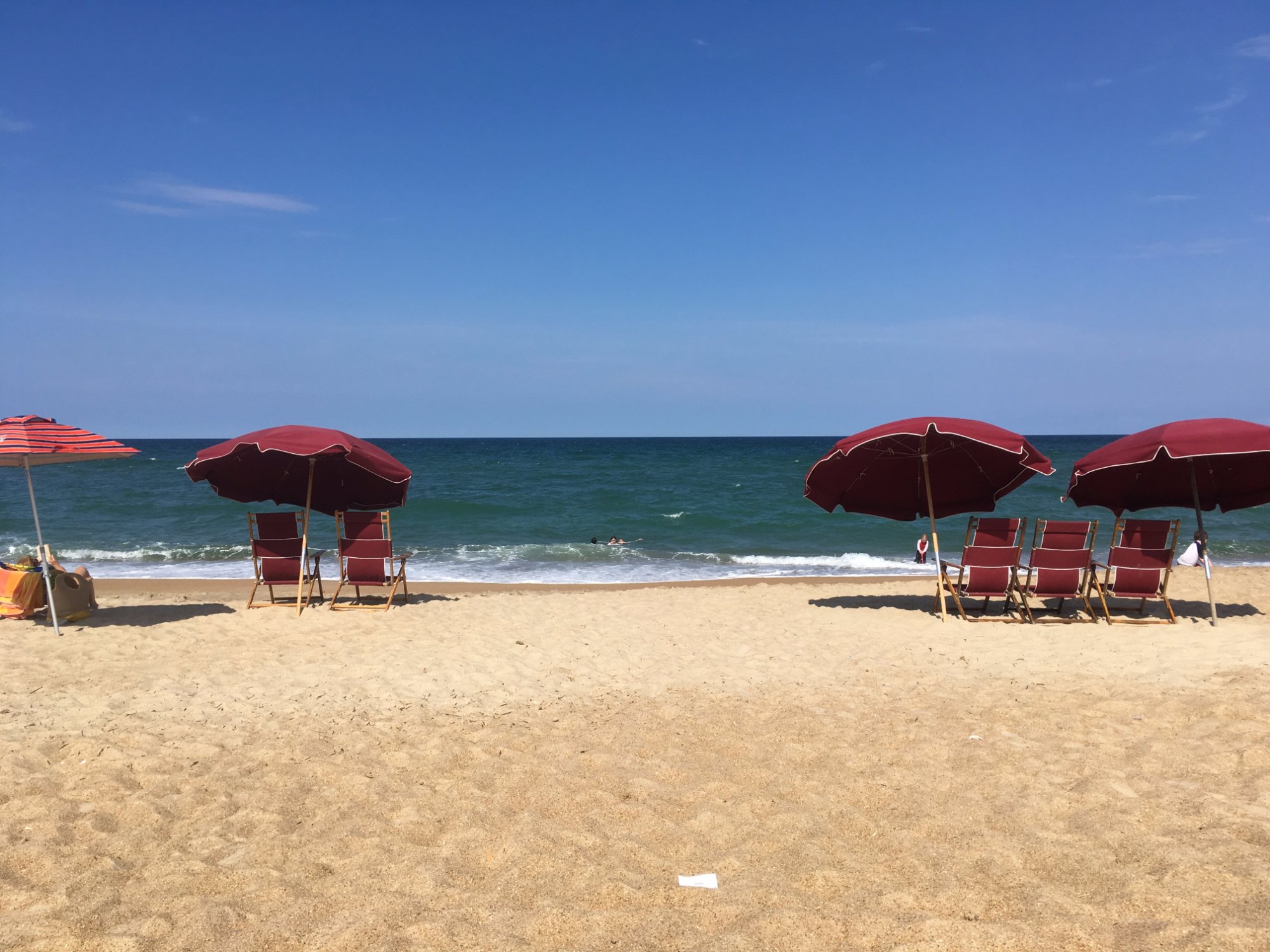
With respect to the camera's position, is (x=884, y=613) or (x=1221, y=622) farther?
(x=884, y=613)

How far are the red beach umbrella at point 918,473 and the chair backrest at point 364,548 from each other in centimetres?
488

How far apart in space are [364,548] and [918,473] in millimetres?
6404

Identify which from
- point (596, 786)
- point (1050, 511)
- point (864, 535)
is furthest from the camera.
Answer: point (1050, 511)

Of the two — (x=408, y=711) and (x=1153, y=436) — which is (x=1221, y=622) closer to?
(x=1153, y=436)

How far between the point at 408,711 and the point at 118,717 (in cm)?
174

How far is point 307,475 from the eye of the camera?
10.2m

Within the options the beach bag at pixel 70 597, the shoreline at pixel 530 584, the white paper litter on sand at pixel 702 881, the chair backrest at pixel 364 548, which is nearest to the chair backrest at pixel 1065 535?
the shoreline at pixel 530 584

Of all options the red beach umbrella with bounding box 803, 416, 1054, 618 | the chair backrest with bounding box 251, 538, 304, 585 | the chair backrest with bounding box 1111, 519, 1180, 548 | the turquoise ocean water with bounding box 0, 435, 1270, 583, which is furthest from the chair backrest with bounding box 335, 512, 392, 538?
the chair backrest with bounding box 1111, 519, 1180, 548

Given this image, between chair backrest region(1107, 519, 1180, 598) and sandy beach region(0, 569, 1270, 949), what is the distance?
123 centimetres

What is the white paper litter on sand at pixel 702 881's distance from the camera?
10.4 ft

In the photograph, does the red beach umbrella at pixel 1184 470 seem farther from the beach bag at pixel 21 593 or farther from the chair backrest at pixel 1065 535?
the beach bag at pixel 21 593

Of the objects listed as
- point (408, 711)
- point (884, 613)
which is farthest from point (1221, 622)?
point (408, 711)

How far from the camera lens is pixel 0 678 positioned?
19.2 feet

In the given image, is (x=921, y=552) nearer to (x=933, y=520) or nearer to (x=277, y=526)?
(x=933, y=520)
